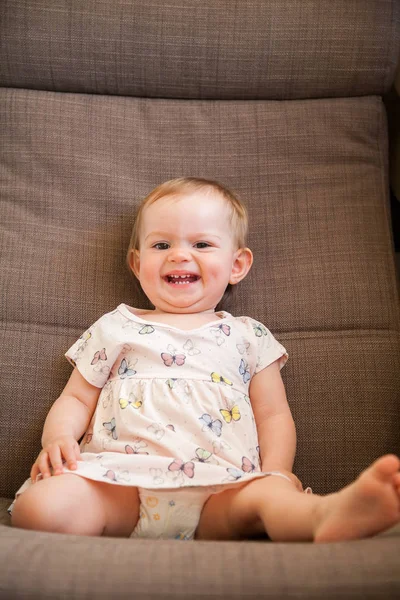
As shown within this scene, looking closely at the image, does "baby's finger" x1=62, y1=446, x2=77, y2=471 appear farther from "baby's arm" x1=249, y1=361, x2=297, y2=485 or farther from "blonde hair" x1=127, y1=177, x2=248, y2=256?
"blonde hair" x1=127, y1=177, x2=248, y2=256

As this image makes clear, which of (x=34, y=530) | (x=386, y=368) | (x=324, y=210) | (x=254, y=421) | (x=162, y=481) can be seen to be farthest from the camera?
(x=324, y=210)

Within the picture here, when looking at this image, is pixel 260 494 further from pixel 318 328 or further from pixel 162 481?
pixel 318 328

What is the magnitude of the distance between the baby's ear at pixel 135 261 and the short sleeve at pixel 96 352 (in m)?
0.14

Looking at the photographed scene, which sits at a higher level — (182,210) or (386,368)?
(182,210)

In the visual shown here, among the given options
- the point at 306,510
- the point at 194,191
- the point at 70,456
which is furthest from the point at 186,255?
the point at 306,510

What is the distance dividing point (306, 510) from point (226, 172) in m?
0.88

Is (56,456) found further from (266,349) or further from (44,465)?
(266,349)

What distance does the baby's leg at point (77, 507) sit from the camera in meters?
1.01

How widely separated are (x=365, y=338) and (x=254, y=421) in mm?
327

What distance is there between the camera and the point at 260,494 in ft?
3.45

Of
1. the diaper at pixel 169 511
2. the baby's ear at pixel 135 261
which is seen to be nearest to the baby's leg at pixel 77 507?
the diaper at pixel 169 511

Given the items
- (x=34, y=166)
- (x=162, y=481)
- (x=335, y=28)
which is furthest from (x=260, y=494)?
(x=335, y=28)

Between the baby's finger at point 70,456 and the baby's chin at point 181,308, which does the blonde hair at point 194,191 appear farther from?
the baby's finger at point 70,456

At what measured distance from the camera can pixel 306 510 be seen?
0.95 metres
